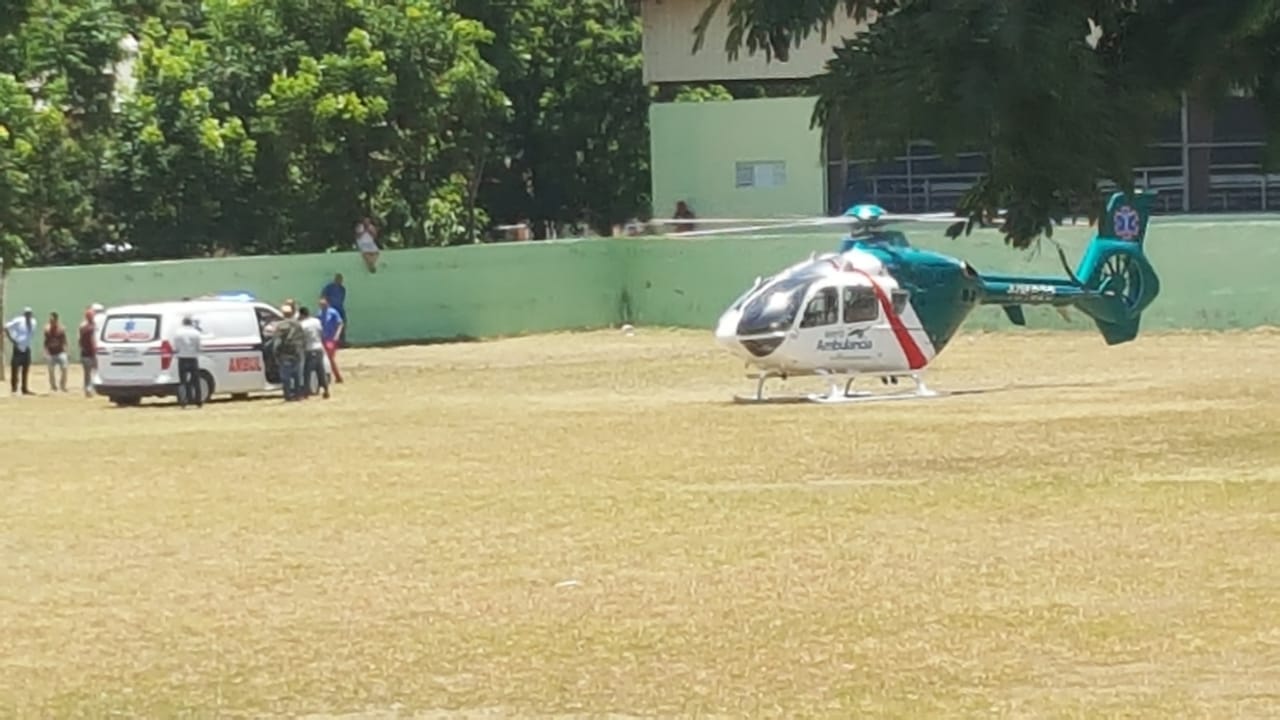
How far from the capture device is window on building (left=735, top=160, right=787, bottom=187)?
5428cm

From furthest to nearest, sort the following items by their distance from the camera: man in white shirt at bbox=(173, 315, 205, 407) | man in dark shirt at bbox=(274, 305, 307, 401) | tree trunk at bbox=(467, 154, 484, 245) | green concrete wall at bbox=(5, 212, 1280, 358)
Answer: tree trunk at bbox=(467, 154, 484, 245) < green concrete wall at bbox=(5, 212, 1280, 358) < man in dark shirt at bbox=(274, 305, 307, 401) < man in white shirt at bbox=(173, 315, 205, 407)

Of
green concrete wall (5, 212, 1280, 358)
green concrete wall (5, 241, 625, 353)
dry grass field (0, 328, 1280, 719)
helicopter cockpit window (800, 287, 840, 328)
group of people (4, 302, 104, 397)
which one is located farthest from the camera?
green concrete wall (5, 241, 625, 353)

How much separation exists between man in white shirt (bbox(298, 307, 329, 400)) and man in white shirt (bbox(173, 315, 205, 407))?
63.4 inches

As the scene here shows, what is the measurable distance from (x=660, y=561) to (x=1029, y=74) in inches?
477

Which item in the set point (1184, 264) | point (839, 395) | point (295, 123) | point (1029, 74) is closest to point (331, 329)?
point (295, 123)

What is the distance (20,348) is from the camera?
42.4m

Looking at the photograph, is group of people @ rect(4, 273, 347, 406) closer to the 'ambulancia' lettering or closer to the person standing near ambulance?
the person standing near ambulance

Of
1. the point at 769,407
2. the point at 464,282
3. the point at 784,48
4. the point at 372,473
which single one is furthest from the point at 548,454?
the point at 464,282

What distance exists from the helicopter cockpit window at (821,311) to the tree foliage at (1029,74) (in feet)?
88.7

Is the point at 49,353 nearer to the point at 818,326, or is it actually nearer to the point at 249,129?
the point at 249,129

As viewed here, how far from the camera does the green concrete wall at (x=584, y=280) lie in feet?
149

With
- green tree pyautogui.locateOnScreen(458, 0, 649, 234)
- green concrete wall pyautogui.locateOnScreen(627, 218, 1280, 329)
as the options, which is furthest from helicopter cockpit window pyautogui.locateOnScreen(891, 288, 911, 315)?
green tree pyautogui.locateOnScreen(458, 0, 649, 234)

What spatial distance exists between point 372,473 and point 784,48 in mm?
19274

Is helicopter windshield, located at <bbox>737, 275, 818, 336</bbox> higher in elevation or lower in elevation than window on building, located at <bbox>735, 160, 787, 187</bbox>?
lower
